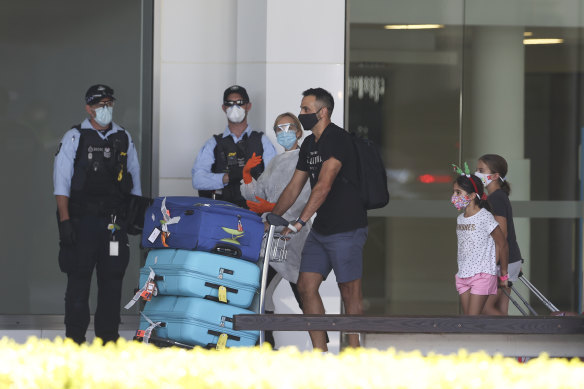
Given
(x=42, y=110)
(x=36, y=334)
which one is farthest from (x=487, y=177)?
(x=36, y=334)

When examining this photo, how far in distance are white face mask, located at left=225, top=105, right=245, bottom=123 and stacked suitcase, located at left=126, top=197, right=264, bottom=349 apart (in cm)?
156

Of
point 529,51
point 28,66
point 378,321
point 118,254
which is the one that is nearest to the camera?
point 378,321

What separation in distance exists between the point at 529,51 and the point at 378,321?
5.40 meters

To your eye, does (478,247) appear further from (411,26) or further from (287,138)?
(411,26)

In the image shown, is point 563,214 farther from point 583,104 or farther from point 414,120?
point 414,120

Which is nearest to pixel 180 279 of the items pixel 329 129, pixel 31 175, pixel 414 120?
pixel 329 129

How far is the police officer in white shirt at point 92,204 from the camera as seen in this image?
7738 mm

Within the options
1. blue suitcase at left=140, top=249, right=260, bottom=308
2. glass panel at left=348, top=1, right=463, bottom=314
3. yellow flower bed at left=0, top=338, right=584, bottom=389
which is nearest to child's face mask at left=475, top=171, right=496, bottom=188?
glass panel at left=348, top=1, right=463, bottom=314

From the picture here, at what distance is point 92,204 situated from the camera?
25.6 feet

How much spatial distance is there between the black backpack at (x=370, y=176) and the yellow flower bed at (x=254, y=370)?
11.6 feet

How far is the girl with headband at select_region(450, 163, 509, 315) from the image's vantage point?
7340mm

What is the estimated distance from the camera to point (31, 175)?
935 centimetres

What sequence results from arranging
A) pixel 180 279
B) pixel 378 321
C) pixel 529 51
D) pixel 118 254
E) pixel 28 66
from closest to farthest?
pixel 378 321 < pixel 180 279 < pixel 118 254 < pixel 28 66 < pixel 529 51

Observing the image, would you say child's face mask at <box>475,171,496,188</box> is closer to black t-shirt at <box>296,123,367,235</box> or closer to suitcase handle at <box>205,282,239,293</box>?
black t-shirt at <box>296,123,367,235</box>
